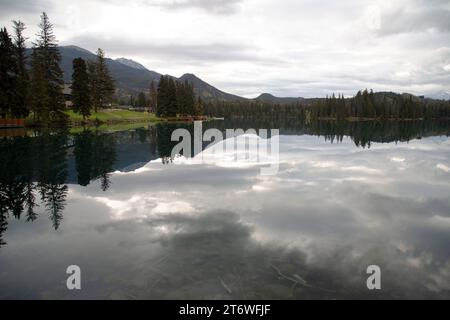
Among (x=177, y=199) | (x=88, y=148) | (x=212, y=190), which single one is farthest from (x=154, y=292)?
(x=88, y=148)

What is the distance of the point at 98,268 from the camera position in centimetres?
959

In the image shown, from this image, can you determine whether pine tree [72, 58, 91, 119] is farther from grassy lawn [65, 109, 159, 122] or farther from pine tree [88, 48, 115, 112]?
pine tree [88, 48, 115, 112]

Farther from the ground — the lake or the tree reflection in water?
the tree reflection in water

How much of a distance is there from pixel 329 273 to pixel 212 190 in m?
11.1

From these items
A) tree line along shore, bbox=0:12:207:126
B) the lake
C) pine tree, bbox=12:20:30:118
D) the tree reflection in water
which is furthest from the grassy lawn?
the lake

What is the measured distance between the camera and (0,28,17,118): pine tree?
197 feet

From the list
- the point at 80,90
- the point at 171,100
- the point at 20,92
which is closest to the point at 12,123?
the point at 20,92

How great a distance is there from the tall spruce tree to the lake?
157ft

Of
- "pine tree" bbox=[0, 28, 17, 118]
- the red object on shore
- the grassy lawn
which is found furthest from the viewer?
the grassy lawn

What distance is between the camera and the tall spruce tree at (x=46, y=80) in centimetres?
6712

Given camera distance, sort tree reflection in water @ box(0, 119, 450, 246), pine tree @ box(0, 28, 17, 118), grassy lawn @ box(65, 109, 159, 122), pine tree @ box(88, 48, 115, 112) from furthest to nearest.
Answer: pine tree @ box(88, 48, 115, 112) < grassy lawn @ box(65, 109, 159, 122) < pine tree @ box(0, 28, 17, 118) < tree reflection in water @ box(0, 119, 450, 246)

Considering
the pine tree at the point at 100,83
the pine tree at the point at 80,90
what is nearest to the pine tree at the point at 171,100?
the pine tree at the point at 100,83

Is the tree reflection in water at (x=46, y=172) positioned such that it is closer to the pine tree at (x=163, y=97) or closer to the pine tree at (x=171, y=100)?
the pine tree at (x=171, y=100)

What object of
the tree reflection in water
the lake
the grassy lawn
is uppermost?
the grassy lawn
